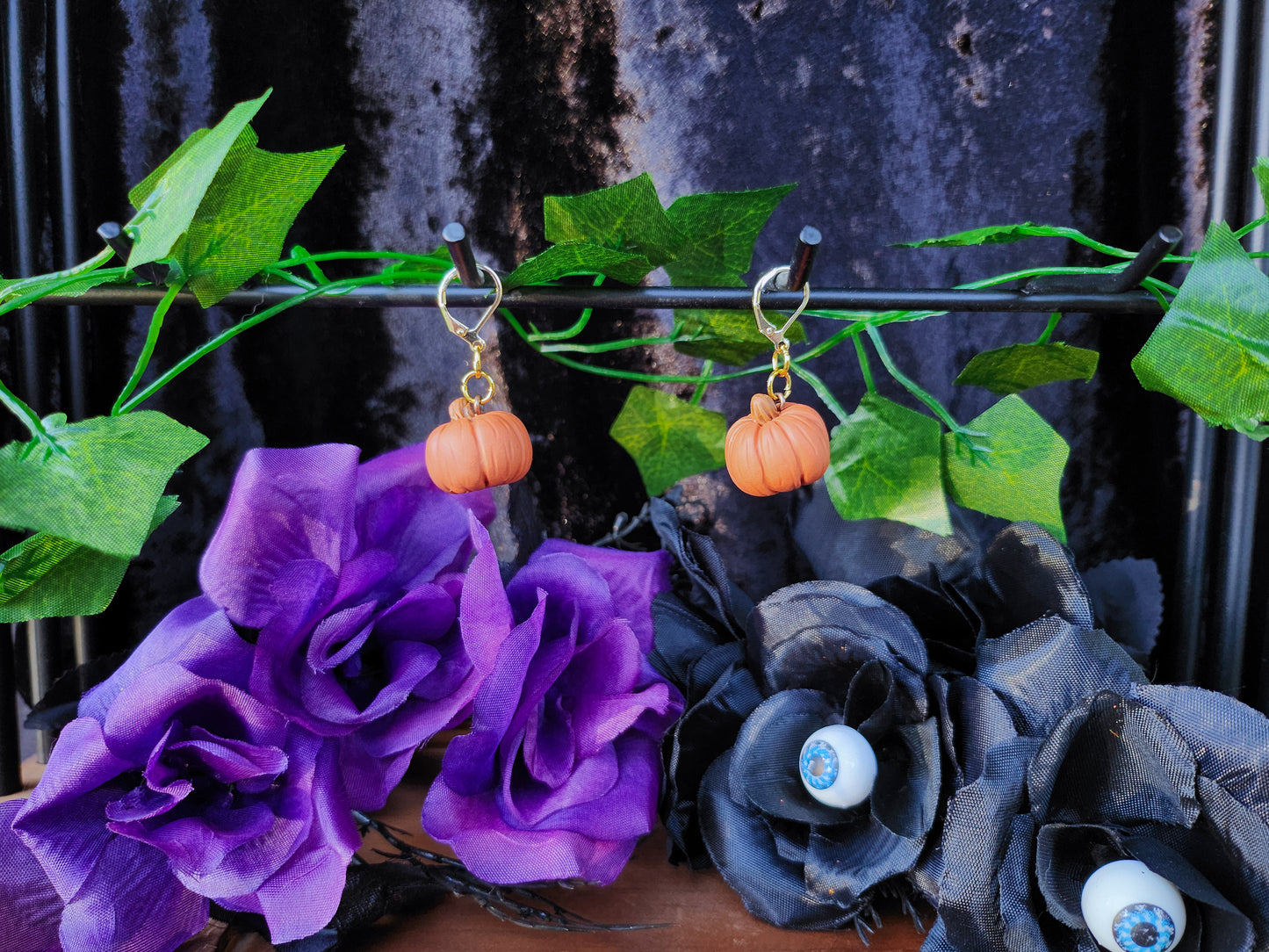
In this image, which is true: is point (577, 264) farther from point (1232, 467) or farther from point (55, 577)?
point (1232, 467)

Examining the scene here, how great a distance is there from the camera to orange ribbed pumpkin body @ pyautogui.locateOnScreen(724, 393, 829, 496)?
275mm

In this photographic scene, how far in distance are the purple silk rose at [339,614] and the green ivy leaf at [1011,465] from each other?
0.63 ft

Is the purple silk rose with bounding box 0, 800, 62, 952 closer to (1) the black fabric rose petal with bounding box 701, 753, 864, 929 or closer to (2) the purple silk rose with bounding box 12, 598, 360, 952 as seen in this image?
(2) the purple silk rose with bounding box 12, 598, 360, 952

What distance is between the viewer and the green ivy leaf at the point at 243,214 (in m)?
0.27

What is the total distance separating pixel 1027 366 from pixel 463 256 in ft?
0.73

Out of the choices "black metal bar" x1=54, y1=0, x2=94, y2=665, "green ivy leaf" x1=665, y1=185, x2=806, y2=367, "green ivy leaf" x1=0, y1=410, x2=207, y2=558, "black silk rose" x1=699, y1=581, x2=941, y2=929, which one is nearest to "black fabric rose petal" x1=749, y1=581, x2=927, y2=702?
"black silk rose" x1=699, y1=581, x2=941, y2=929

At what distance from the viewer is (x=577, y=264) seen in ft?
0.95

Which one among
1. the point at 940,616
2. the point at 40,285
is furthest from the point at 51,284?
the point at 940,616

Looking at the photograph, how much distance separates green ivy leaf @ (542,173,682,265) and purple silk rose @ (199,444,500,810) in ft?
0.36

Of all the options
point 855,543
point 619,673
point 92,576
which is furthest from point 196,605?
point 855,543

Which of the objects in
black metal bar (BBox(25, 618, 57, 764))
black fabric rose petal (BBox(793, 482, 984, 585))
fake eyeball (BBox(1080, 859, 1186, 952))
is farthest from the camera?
black metal bar (BBox(25, 618, 57, 764))

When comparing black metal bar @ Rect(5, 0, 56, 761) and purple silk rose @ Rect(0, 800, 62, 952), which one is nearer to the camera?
purple silk rose @ Rect(0, 800, 62, 952)

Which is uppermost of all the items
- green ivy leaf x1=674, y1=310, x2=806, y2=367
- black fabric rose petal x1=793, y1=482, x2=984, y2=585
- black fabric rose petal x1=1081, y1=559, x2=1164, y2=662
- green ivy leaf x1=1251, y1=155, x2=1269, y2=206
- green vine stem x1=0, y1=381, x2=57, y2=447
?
green ivy leaf x1=1251, y1=155, x2=1269, y2=206

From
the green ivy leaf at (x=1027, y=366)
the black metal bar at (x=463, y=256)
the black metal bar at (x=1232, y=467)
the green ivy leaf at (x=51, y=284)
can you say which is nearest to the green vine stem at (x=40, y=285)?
the green ivy leaf at (x=51, y=284)
